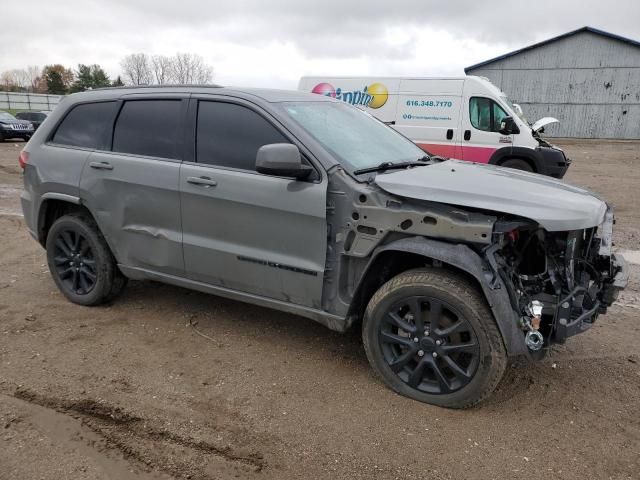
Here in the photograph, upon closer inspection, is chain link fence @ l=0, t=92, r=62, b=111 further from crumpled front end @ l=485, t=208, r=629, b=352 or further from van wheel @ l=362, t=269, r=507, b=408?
crumpled front end @ l=485, t=208, r=629, b=352

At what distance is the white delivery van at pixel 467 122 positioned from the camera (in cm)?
1080

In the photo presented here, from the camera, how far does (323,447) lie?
2.85 m

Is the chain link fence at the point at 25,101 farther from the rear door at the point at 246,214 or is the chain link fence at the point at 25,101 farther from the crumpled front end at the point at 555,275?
the crumpled front end at the point at 555,275

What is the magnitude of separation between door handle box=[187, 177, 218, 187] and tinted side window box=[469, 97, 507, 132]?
28.2 feet

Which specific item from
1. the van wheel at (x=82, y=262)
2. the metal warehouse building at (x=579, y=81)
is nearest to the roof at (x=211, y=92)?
the van wheel at (x=82, y=262)

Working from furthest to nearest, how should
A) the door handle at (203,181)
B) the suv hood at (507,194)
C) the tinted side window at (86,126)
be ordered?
the tinted side window at (86,126) < the door handle at (203,181) < the suv hood at (507,194)

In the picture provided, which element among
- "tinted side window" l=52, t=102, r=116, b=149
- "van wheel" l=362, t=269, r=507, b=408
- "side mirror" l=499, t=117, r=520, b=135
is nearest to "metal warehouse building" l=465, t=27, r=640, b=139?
"side mirror" l=499, t=117, r=520, b=135

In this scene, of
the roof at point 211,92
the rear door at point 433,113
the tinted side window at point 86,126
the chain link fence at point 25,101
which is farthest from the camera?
the chain link fence at point 25,101

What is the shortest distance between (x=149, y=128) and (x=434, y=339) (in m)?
2.65

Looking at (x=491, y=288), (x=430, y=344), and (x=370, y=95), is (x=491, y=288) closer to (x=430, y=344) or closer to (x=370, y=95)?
(x=430, y=344)

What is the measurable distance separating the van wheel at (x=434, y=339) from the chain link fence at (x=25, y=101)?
56008 mm

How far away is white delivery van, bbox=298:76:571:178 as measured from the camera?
35.4 feet

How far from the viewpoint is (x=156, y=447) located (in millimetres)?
2826

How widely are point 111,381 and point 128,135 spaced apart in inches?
75.1
